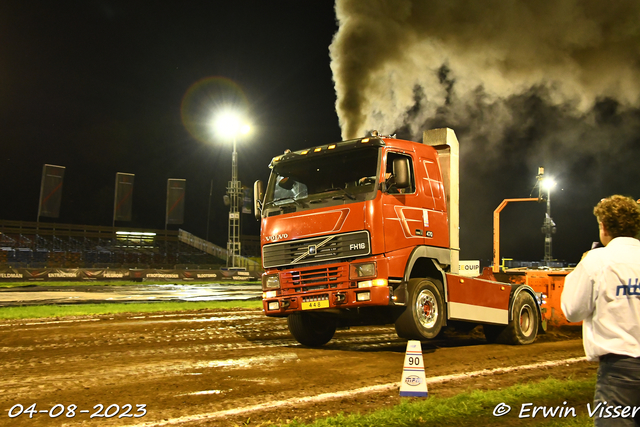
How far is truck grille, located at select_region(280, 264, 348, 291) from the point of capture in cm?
846

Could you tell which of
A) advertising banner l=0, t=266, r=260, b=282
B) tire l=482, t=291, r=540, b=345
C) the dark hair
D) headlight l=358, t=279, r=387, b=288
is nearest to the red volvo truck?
headlight l=358, t=279, r=387, b=288

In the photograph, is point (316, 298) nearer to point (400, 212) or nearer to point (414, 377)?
point (400, 212)

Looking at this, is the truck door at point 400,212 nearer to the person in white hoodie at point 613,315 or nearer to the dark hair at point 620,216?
the dark hair at point 620,216

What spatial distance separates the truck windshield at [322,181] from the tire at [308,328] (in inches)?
85.2

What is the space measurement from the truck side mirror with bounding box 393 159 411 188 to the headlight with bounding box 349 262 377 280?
1.36 metres

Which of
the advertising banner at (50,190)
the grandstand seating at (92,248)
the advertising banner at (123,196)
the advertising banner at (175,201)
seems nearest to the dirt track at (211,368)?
the grandstand seating at (92,248)

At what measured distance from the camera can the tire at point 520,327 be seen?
34.9 ft

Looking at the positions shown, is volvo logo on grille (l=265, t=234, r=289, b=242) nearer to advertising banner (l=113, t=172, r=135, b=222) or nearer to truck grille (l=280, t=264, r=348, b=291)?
truck grille (l=280, t=264, r=348, b=291)

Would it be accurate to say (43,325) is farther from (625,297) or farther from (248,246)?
(248,246)

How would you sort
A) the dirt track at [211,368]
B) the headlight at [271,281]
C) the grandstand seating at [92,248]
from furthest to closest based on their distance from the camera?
the grandstand seating at [92,248]
the headlight at [271,281]
the dirt track at [211,368]

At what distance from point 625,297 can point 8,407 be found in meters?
5.49

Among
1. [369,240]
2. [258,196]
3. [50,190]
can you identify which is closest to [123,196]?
[50,190]

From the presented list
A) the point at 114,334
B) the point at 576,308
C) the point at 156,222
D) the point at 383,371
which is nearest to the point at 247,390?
the point at 383,371

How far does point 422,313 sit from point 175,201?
43.8 meters
